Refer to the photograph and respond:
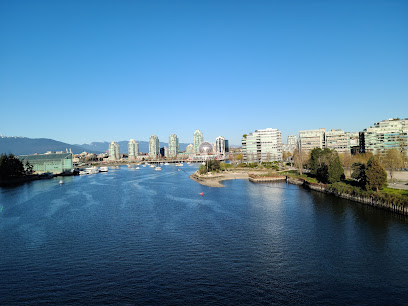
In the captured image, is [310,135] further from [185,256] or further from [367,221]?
[185,256]

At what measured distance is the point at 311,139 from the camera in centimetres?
10169

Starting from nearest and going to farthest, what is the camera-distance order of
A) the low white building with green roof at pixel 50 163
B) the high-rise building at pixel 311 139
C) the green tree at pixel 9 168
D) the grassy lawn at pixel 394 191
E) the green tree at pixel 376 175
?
the grassy lawn at pixel 394 191
the green tree at pixel 376 175
the green tree at pixel 9 168
the high-rise building at pixel 311 139
the low white building with green roof at pixel 50 163

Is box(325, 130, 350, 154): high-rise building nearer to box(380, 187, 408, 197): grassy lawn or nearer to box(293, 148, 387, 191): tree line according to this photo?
box(293, 148, 387, 191): tree line

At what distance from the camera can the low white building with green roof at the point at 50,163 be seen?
10125 centimetres

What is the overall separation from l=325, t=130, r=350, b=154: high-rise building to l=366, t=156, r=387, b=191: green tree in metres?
64.6

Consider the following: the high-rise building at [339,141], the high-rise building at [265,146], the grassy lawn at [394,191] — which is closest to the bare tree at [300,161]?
the high-rise building at [339,141]

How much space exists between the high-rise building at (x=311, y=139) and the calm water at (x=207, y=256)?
Answer: 69210mm

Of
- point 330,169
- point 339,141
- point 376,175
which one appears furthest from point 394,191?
point 339,141

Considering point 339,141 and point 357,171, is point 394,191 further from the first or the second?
point 339,141

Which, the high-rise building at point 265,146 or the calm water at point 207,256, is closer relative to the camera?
the calm water at point 207,256

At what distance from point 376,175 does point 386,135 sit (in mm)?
56984

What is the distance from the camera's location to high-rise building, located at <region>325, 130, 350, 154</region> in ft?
315

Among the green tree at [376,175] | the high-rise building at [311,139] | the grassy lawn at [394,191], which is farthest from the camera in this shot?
the high-rise building at [311,139]

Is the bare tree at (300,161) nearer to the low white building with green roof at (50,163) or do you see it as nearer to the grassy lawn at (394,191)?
the grassy lawn at (394,191)
